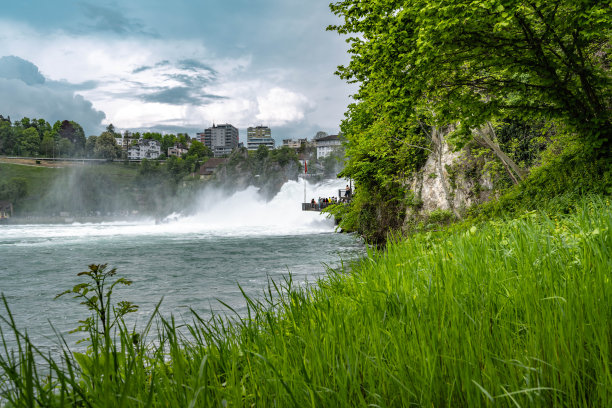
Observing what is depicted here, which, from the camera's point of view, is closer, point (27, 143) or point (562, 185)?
point (562, 185)

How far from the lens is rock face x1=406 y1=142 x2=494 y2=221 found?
17078 millimetres

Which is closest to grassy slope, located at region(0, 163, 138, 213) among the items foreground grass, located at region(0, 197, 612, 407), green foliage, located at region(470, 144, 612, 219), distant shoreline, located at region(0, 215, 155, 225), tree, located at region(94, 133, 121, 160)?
distant shoreline, located at region(0, 215, 155, 225)

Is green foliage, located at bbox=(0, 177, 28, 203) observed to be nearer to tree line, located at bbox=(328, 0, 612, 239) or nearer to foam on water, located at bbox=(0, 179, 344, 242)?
foam on water, located at bbox=(0, 179, 344, 242)

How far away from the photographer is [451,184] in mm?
18391

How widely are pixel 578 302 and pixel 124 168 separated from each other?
517ft

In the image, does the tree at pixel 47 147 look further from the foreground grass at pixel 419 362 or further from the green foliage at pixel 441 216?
the foreground grass at pixel 419 362

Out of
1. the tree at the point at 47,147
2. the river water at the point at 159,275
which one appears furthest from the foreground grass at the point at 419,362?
the tree at the point at 47,147

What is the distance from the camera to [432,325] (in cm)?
207

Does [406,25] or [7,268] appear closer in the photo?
[406,25]

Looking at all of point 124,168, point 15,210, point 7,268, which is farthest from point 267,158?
point 7,268

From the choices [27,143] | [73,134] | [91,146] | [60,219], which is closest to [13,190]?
[60,219]

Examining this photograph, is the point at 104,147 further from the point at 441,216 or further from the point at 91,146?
the point at 441,216

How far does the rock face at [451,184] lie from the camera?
56.0 ft

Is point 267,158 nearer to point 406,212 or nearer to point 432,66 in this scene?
point 406,212
